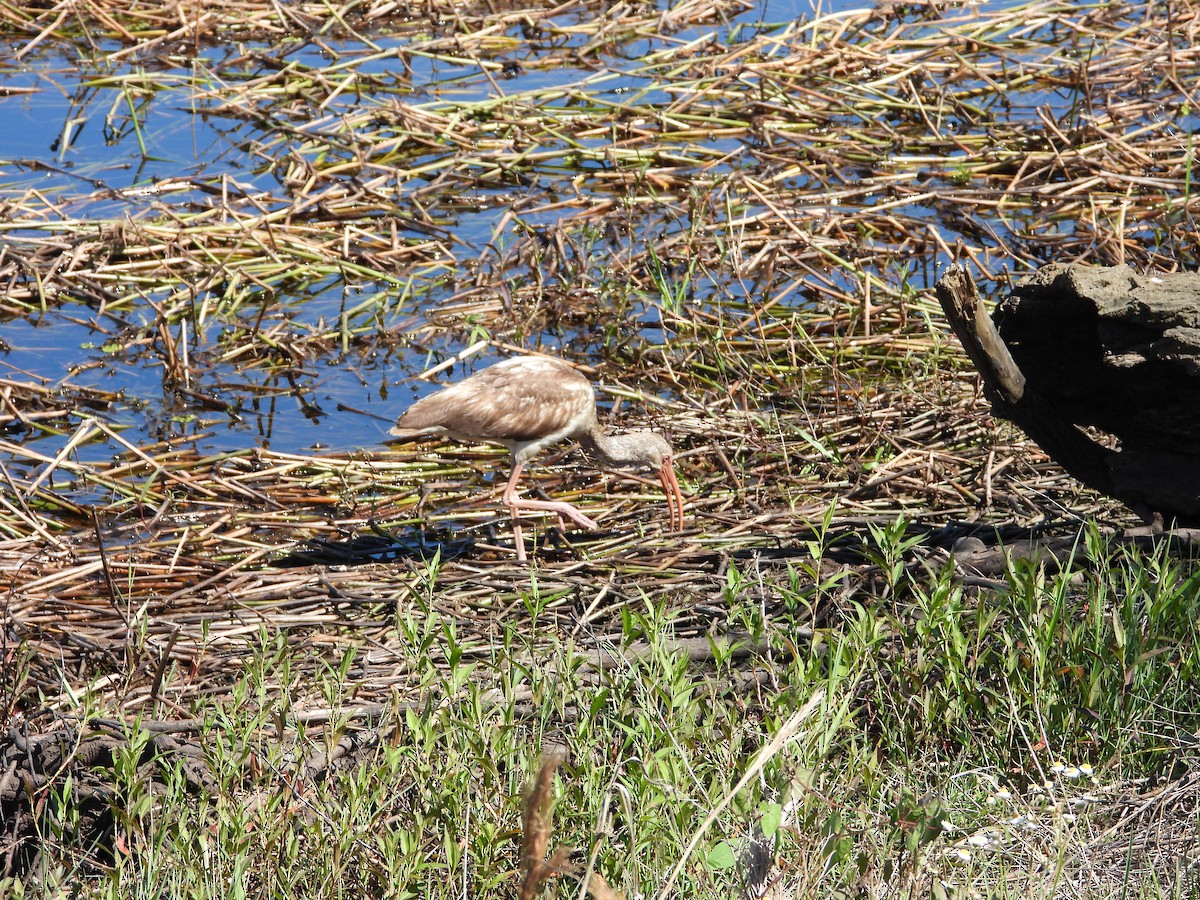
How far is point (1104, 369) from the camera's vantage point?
4.94m

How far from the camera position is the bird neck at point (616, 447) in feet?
20.5

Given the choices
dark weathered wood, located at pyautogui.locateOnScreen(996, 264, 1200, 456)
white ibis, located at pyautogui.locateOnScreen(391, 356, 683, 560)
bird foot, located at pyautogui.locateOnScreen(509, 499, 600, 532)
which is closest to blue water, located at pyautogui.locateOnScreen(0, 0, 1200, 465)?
white ibis, located at pyautogui.locateOnScreen(391, 356, 683, 560)

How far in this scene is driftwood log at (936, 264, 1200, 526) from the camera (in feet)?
14.9

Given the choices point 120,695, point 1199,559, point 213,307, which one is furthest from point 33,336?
point 1199,559

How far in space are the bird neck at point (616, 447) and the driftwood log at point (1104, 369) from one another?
1.79m

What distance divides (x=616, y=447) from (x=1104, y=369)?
88.7 inches

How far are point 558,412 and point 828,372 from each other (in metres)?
1.74

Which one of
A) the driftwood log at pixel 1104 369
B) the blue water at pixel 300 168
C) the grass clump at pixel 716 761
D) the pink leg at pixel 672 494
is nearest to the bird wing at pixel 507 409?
the pink leg at pixel 672 494

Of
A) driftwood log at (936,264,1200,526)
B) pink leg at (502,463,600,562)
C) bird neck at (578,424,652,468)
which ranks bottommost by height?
pink leg at (502,463,600,562)

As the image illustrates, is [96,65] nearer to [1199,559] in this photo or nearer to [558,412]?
[558,412]

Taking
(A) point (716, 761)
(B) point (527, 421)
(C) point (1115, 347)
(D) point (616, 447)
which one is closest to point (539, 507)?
(B) point (527, 421)

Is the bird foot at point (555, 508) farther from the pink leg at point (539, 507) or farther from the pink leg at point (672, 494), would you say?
the pink leg at point (672, 494)

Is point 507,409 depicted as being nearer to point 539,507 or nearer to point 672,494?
point 539,507

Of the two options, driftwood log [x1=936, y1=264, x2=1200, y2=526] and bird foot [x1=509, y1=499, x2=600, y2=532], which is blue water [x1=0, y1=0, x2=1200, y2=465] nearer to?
bird foot [x1=509, y1=499, x2=600, y2=532]
